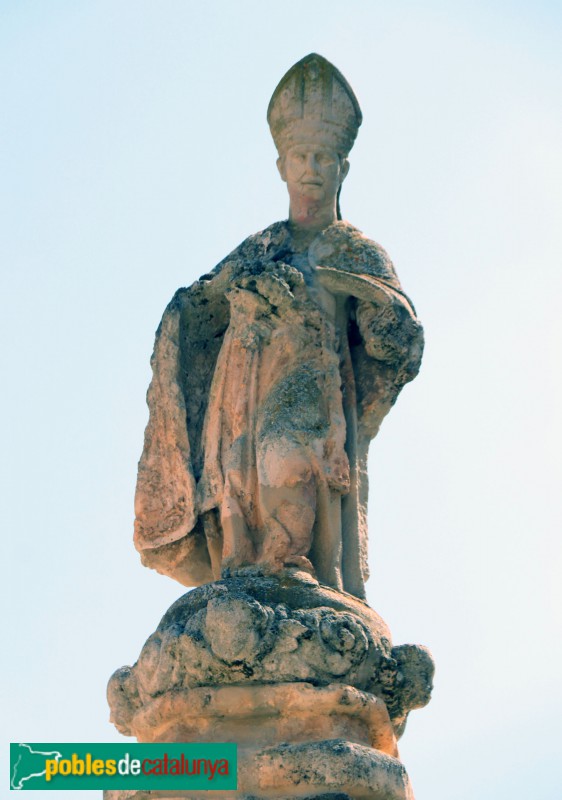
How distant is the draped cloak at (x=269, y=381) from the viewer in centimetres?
1259

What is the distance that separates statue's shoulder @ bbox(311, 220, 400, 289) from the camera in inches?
520

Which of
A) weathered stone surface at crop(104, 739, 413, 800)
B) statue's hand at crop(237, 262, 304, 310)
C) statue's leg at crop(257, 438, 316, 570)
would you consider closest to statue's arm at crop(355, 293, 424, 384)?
statue's hand at crop(237, 262, 304, 310)

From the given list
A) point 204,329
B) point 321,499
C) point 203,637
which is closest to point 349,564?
point 321,499

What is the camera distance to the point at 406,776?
38.4ft

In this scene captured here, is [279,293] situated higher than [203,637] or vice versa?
[279,293]

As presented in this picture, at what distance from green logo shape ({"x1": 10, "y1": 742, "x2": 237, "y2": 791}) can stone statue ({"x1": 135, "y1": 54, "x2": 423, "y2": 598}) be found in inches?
50.5

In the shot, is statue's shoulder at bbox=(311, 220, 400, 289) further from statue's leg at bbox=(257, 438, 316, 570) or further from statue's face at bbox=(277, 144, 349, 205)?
statue's leg at bbox=(257, 438, 316, 570)

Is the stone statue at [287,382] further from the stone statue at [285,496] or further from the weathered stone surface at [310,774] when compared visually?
the weathered stone surface at [310,774]

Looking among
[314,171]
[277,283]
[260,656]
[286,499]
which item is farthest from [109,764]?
[314,171]

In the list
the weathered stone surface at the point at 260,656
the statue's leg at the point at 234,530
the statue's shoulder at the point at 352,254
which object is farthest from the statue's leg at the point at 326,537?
the statue's shoulder at the point at 352,254

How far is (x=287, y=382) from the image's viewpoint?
12672 mm

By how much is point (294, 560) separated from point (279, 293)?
1.87m

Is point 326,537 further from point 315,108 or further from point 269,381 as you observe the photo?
point 315,108

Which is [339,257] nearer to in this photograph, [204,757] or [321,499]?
[321,499]
